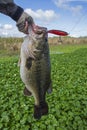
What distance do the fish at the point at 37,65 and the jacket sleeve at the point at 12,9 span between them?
0.33 meters

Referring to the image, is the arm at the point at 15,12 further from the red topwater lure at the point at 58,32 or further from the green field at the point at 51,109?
the green field at the point at 51,109

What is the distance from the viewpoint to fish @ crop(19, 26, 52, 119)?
2527 mm

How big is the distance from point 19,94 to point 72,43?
140 feet

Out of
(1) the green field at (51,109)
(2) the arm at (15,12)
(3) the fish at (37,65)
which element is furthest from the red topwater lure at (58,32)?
(1) the green field at (51,109)

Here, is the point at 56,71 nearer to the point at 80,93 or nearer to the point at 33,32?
the point at 80,93

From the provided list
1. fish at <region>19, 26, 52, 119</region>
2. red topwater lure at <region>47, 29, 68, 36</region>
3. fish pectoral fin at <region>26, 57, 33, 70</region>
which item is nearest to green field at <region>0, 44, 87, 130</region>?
fish at <region>19, 26, 52, 119</region>

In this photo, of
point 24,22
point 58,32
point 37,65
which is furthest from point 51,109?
point 58,32

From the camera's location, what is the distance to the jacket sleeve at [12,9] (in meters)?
2.79

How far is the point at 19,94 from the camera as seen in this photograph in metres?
9.63

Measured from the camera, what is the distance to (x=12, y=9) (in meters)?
2.83

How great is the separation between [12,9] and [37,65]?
0.52 meters

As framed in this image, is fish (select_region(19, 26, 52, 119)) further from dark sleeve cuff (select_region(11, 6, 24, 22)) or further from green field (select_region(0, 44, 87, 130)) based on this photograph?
green field (select_region(0, 44, 87, 130))

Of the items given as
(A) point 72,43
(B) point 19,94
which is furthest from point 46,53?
(A) point 72,43

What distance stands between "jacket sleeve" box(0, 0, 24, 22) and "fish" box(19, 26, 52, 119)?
1.07 ft
